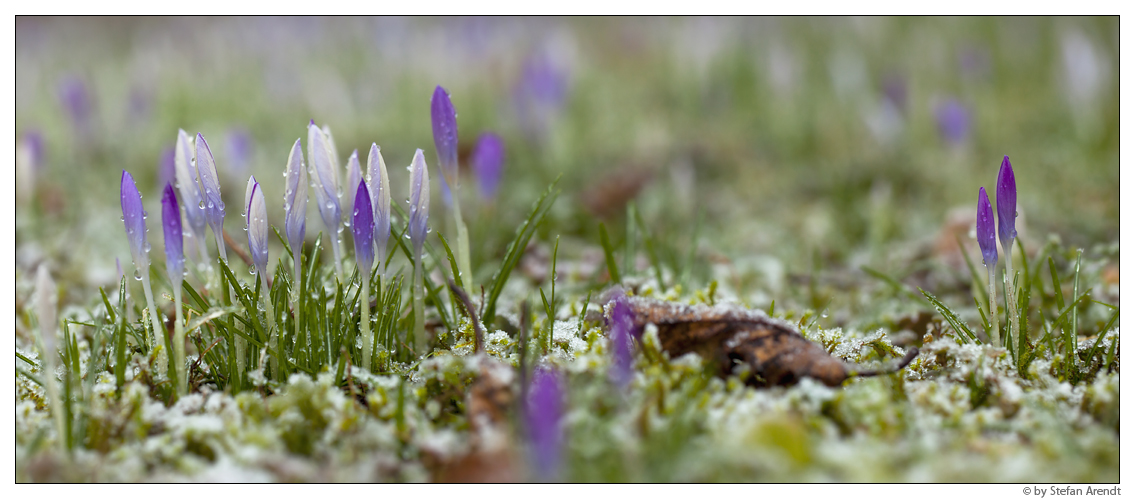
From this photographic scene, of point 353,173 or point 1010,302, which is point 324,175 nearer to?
point 353,173

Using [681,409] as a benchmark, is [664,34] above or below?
above

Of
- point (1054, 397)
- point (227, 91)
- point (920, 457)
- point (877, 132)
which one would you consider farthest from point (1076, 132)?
point (227, 91)

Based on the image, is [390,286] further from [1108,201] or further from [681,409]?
[1108,201]

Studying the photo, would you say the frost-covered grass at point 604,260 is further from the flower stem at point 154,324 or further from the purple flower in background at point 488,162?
the purple flower in background at point 488,162

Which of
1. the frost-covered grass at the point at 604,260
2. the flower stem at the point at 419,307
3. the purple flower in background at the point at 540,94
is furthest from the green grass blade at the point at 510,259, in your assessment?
the purple flower in background at the point at 540,94

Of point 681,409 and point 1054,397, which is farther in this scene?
point 1054,397

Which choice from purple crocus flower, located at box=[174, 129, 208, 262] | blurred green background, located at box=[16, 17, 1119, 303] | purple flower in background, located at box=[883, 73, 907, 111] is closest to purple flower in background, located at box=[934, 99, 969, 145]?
blurred green background, located at box=[16, 17, 1119, 303]
